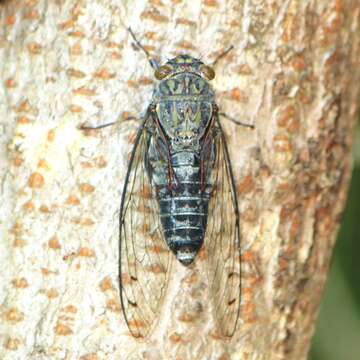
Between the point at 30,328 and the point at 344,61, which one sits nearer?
the point at 30,328

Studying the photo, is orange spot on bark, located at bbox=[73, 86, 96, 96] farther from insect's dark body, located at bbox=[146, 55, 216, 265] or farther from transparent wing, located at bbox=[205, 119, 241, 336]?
transparent wing, located at bbox=[205, 119, 241, 336]

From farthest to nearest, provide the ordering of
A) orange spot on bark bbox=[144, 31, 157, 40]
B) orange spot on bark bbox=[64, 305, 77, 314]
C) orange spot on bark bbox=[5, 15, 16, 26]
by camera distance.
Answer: orange spot on bark bbox=[5, 15, 16, 26], orange spot on bark bbox=[144, 31, 157, 40], orange spot on bark bbox=[64, 305, 77, 314]

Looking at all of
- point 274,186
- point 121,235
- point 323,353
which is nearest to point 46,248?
point 121,235

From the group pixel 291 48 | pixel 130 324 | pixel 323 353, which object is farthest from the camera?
pixel 323 353

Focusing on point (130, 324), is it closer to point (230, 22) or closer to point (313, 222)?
point (313, 222)

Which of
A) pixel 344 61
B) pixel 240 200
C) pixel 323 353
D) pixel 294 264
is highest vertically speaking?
pixel 344 61

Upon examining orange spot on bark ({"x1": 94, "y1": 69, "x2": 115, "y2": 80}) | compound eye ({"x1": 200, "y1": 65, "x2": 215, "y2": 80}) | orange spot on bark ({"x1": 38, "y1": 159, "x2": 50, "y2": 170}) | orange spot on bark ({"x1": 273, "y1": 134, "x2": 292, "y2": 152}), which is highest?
compound eye ({"x1": 200, "y1": 65, "x2": 215, "y2": 80})

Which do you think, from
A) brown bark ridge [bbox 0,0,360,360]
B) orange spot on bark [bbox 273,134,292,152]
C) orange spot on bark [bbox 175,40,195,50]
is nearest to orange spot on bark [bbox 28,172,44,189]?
brown bark ridge [bbox 0,0,360,360]
